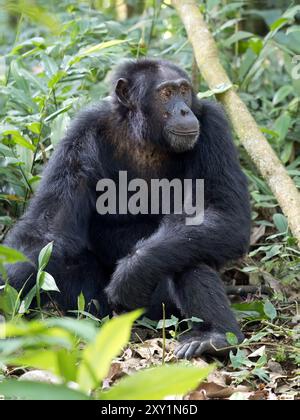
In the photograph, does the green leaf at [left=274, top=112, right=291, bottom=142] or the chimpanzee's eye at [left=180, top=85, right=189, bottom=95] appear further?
the green leaf at [left=274, top=112, right=291, bottom=142]

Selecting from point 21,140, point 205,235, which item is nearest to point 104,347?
point 205,235

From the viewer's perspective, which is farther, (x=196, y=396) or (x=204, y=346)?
(x=204, y=346)

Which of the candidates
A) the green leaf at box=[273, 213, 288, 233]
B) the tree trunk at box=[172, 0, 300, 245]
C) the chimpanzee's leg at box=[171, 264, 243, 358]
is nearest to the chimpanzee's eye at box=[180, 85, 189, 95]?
the tree trunk at box=[172, 0, 300, 245]

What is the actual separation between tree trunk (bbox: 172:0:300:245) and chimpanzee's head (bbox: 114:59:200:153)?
2.48 ft

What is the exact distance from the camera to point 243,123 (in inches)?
271

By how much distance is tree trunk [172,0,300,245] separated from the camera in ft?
20.4

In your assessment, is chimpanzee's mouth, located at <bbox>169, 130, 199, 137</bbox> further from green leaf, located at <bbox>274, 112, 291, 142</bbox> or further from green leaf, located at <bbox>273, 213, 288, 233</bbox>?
green leaf, located at <bbox>274, 112, 291, 142</bbox>

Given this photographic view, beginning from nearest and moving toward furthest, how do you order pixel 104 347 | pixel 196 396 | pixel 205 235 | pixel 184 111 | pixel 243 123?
pixel 104 347
pixel 196 396
pixel 205 235
pixel 184 111
pixel 243 123

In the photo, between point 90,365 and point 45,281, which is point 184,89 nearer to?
point 45,281

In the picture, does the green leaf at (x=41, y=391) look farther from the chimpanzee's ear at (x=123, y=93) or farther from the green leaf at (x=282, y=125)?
the green leaf at (x=282, y=125)

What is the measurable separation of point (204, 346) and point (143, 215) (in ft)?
5.50

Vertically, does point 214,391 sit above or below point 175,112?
below

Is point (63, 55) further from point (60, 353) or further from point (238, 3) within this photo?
point (60, 353)

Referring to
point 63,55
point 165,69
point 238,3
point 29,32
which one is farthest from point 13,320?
point 29,32
